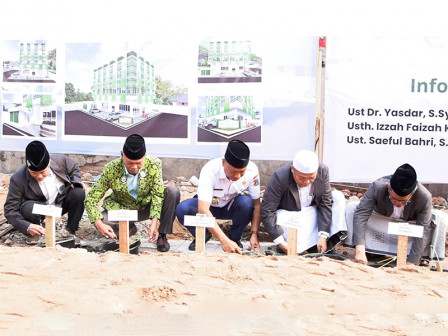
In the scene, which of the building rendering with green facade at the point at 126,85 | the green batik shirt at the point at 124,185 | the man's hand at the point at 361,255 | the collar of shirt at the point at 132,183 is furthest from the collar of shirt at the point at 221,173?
the man's hand at the point at 361,255

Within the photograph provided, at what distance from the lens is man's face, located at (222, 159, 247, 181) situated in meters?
4.96

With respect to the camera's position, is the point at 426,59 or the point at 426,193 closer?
the point at 426,193

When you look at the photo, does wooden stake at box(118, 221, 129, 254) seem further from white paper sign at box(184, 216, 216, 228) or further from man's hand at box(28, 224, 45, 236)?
man's hand at box(28, 224, 45, 236)

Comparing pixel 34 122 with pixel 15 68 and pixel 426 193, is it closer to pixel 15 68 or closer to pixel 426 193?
pixel 15 68

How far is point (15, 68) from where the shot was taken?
20.4 ft

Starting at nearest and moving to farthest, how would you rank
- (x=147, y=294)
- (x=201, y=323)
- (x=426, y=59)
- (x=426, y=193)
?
(x=201, y=323) < (x=147, y=294) < (x=426, y=193) < (x=426, y=59)

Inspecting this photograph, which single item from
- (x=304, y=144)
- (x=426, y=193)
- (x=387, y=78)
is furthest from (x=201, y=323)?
(x=387, y=78)

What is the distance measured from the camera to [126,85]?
19.6 ft

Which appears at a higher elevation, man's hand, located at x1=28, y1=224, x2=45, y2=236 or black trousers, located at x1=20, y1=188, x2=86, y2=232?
black trousers, located at x1=20, y1=188, x2=86, y2=232

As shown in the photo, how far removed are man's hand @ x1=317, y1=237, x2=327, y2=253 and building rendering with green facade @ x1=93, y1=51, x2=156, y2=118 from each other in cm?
239

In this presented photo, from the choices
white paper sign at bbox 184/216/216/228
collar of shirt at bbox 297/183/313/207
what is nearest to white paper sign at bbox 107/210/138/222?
white paper sign at bbox 184/216/216/228

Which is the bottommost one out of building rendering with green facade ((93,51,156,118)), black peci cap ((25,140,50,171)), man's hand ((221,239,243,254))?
man's hand ((221,239,243,254))

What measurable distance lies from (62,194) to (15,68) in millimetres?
1739

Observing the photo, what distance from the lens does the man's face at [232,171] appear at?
4965 millimetres
